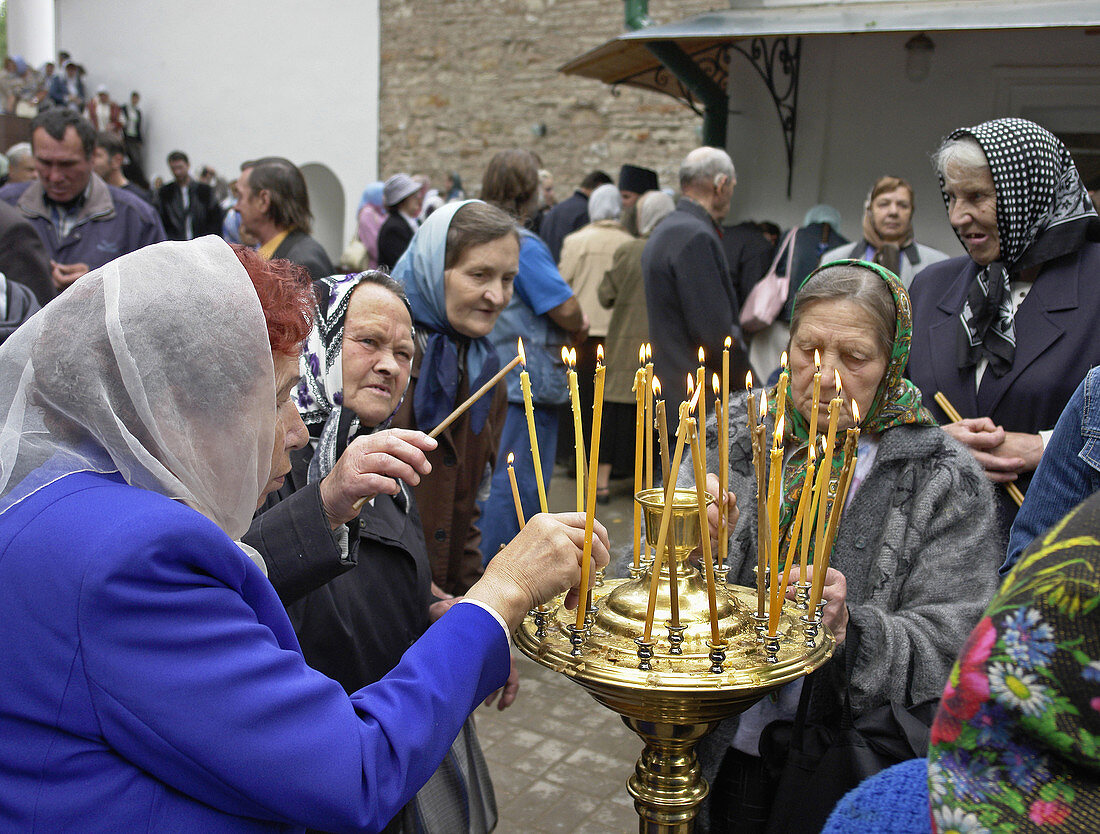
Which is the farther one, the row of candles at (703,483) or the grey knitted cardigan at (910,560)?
the grey knitted cardigan at (910,560)

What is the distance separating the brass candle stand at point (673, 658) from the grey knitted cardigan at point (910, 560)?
34 centimetres

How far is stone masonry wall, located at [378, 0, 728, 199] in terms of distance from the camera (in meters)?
12.9

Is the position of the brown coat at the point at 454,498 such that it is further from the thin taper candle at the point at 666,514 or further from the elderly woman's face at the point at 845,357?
the thin taper candle at the point at 666,514

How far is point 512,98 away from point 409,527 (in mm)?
12689

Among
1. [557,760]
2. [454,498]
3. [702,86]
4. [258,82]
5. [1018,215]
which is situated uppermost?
[258,82]

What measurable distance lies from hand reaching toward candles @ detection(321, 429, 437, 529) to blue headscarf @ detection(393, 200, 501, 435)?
1.29m

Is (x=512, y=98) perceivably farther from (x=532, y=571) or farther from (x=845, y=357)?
(x=532, y=571)

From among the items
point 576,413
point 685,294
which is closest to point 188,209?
point 685,294

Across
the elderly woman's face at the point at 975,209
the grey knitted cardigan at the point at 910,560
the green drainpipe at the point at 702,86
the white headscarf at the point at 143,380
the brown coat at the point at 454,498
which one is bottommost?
the brown coat at the point at 454,498

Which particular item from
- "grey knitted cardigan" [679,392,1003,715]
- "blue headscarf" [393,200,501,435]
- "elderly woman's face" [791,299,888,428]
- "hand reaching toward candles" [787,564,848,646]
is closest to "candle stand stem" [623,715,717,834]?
"hand reaching toward candles" [787,564,848,646]

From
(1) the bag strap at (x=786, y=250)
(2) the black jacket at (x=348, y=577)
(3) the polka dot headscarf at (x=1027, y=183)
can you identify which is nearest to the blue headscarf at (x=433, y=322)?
(2) the black jacket at (x=348, y=577)

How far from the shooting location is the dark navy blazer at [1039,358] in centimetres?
264

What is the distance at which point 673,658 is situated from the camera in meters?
1.38

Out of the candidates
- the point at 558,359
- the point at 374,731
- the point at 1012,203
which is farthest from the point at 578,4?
the point at 374,731
